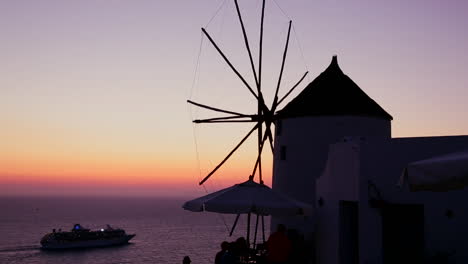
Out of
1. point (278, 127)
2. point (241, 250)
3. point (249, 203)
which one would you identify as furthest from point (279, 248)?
point (278, 127)

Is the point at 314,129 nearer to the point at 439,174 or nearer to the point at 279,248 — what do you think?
the point at 279,248

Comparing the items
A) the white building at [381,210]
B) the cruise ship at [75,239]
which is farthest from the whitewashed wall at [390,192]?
the cruise ship at [75,239]

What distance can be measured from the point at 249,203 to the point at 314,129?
318 inches

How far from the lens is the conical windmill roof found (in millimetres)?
17859

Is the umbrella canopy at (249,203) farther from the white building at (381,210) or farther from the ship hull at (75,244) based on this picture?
the ship hull at (75,244)

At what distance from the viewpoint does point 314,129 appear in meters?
17.8

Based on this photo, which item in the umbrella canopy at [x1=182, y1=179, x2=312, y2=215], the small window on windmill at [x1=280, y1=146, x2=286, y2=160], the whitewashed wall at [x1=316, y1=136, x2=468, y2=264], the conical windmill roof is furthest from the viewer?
the small window on windmill at [x1=280, y1=146, x2=286, y2=160]

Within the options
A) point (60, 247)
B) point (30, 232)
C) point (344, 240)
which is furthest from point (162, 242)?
point (344, 240)

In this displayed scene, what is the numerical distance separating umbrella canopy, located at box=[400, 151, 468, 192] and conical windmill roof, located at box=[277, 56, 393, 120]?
1162 centimetres

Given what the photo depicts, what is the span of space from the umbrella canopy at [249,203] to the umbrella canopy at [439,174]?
4272 mm

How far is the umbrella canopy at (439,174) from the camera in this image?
579cm

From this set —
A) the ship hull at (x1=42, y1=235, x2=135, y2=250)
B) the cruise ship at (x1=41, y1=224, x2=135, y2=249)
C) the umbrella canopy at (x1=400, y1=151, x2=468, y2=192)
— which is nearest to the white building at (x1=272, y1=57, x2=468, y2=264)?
the umbrella canopy at (x1=400, y1=151, x2=468, y2=192)

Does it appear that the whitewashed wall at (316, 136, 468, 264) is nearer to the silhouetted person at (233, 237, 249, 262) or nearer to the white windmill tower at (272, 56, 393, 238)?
the silhouetted person at (233, 237, 249, 262)

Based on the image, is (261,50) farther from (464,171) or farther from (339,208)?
(464,171)
